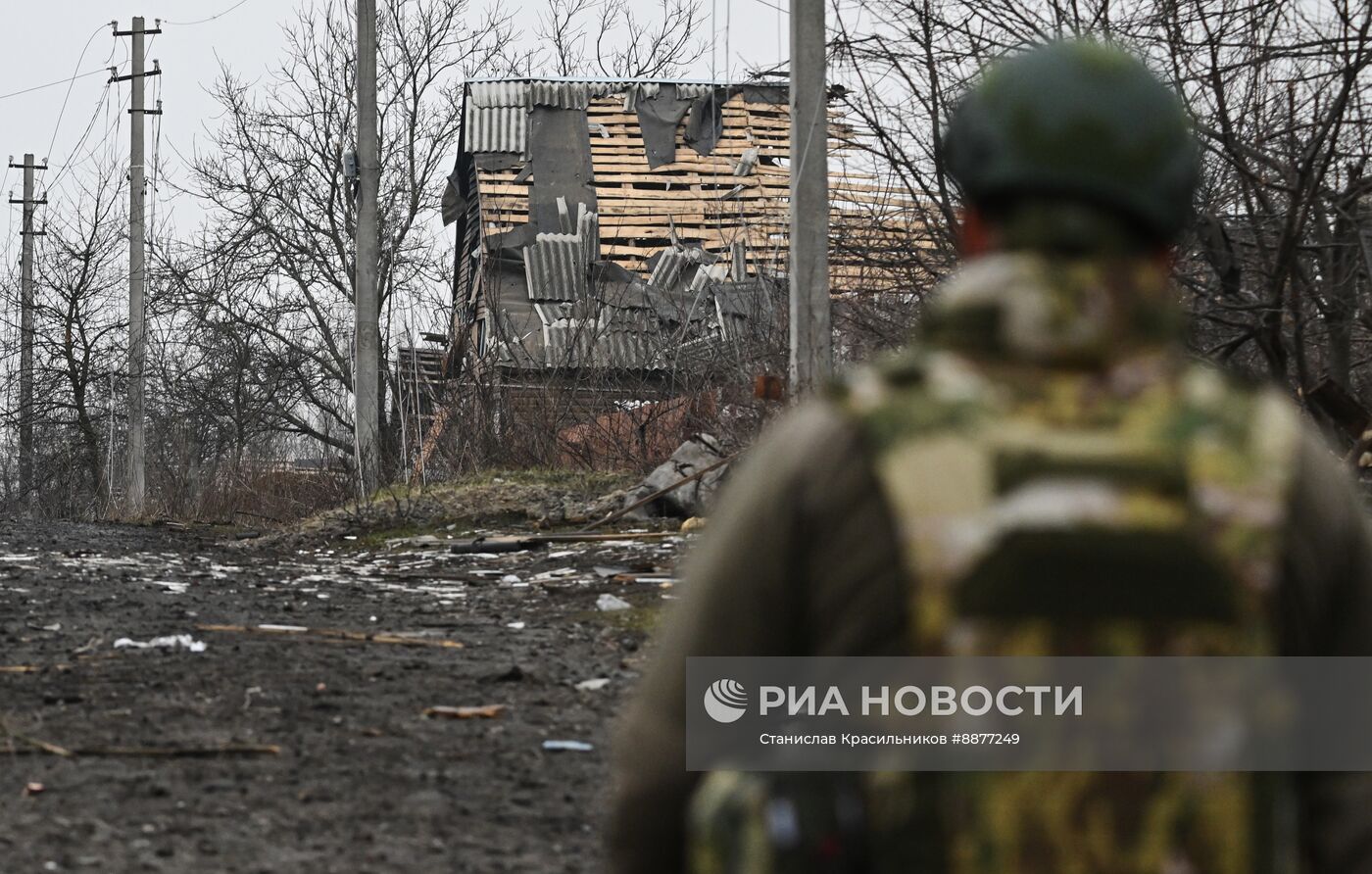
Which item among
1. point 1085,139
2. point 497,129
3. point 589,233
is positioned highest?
point 497,129

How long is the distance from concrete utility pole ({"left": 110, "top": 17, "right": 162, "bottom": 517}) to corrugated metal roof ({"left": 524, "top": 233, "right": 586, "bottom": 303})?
7.38 meters

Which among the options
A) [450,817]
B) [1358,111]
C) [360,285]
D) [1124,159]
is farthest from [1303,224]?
[360,285]

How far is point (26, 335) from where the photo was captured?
33.9 metres

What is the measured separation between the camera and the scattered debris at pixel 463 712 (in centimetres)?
564

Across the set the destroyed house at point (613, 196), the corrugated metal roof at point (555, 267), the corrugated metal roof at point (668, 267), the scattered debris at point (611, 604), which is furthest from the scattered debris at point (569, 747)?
the corrugated metal roof at point (555, 267)

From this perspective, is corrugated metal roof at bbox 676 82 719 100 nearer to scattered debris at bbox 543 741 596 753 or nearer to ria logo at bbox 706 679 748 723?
scattered debris at bbox 543 741 596 753

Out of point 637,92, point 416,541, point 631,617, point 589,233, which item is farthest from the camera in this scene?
point 637,92

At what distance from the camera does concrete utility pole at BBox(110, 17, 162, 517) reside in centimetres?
2781

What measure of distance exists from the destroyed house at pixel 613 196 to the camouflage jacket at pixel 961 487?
20.7 meters

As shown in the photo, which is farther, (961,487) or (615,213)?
(615,213)

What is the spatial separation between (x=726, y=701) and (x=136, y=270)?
96.7 ft

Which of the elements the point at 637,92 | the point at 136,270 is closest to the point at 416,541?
the point at 637,92

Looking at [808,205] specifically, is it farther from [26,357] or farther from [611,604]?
[26,357]

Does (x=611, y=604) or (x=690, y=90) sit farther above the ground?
(x=690, y=90)
